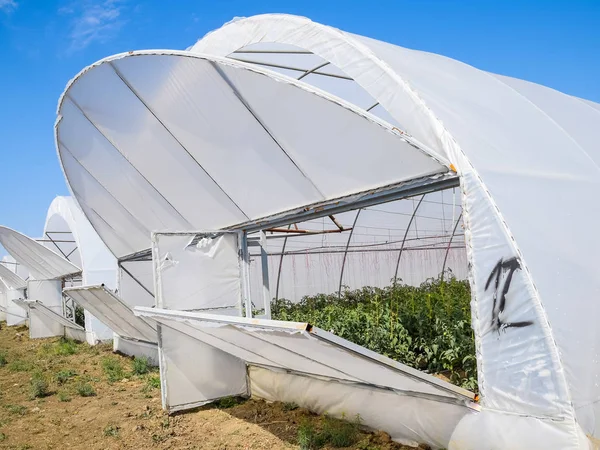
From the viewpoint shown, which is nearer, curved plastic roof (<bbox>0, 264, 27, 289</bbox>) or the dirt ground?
the dirt ground

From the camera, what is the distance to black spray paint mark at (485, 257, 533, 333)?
12.1ft

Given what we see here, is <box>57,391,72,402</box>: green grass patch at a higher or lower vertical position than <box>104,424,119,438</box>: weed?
lower

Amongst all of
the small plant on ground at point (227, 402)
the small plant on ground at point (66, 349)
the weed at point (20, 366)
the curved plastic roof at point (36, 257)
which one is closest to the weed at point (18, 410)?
the small plant on ground at point (227, 402)

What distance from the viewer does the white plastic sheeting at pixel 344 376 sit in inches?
152

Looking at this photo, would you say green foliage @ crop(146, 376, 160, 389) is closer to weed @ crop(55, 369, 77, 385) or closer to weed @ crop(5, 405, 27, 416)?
weed @ crop(5, 405, 27, 416)

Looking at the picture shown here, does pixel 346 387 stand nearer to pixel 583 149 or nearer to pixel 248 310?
pixel 248 310

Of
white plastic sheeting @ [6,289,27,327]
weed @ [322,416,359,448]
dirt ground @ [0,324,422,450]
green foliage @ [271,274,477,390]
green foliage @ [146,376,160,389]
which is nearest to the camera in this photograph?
weed @ [322,416,359,448]

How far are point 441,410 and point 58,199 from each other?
16.9 meters

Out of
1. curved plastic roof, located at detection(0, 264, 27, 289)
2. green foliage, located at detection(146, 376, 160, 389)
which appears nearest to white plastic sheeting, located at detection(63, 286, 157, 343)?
green foliage, located at detection(146, 376, 160, 389)

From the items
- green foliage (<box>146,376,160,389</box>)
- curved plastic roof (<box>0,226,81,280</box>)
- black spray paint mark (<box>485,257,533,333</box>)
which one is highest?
curved plastic roof (<box>0,226,81,280</box>)

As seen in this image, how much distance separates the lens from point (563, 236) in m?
4.13

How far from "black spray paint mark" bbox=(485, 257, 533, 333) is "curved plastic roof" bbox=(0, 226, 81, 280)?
15101mm

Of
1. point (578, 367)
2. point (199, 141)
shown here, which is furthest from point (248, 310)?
point (578, 367)

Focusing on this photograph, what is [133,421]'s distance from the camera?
24.6 feet
